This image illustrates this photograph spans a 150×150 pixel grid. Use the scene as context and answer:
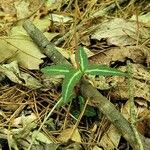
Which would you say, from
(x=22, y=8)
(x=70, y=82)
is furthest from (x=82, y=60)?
(x=22, y=8)

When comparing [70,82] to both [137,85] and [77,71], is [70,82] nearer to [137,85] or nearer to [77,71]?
[77,71]

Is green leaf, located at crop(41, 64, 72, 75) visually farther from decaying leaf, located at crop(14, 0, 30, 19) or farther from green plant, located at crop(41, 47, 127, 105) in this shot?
decaying leaf, located at crop(14, 0, 30, 19)

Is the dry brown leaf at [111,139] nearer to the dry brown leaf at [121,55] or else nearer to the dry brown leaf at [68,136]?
the dry brown leaf at [68,136]

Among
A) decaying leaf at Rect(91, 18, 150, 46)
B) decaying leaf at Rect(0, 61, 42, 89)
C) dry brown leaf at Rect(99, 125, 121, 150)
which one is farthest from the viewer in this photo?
decaying leaf at Rect(91, 18, 150, 46)

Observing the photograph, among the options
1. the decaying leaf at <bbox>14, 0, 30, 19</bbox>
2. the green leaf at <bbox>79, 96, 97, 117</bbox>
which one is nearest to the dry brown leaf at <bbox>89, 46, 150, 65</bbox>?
the green leaf at <bbox>79, 96, 97, 117</bbox>

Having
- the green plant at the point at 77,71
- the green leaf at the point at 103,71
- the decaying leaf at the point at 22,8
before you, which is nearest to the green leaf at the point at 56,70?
the green plant at the point at 77,71
